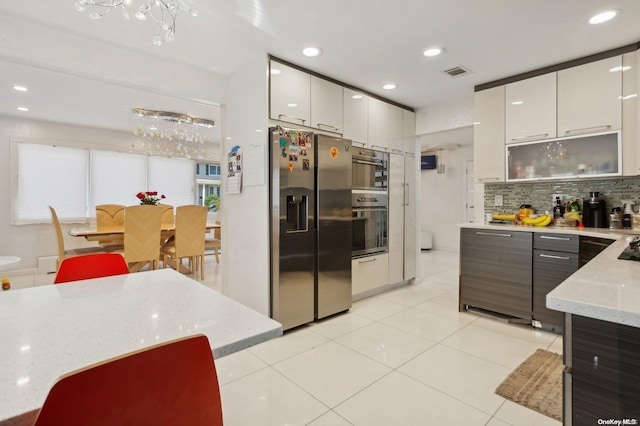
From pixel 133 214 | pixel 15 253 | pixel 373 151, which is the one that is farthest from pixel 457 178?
pixel 15 253

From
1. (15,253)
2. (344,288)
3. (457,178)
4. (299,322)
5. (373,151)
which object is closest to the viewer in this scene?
(299,322)

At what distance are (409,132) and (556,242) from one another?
2.21 meters

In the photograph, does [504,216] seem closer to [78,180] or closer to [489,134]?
[489,134]

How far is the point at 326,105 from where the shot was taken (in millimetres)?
3145

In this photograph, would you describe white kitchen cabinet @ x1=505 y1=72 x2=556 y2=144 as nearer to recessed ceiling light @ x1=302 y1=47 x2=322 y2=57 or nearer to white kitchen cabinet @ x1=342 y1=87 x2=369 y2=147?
white kitchen cabinet @ x1=342 y1=87 x2=369 y2=147

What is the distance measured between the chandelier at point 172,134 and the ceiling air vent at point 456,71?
3.79m

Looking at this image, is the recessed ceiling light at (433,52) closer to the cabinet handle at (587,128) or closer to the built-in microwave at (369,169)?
the built-in microwave at (369,169)

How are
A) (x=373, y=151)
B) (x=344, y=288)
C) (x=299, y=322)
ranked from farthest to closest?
(x=373, y=151), (x=344, y=288), (x=299, y=322)

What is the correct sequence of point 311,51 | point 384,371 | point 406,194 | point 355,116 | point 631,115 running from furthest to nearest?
point 406,194
point 355,116
point 311,51
point 631,115
point 384,371

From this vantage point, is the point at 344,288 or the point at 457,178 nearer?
the point at 344,288

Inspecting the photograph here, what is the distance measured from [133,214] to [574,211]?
482cm

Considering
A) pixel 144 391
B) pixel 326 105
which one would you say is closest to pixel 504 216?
pixel 326 105

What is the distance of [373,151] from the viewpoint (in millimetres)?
3637

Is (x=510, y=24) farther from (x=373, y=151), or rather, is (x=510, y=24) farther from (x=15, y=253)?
(x=15, y=253)
